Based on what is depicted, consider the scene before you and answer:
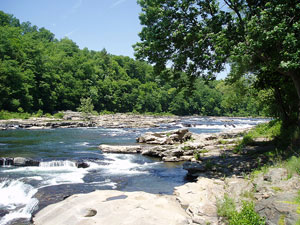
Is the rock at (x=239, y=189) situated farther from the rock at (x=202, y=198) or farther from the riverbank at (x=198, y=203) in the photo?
the rock at (x=202, y=198)

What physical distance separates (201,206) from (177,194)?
2.08 metres

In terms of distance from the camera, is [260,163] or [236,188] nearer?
[236,188]

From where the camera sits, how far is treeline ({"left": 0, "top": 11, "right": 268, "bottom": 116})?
216 feet

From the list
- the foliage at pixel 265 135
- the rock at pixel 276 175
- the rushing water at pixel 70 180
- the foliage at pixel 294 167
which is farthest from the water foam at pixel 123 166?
the foliage at pixel 294 167

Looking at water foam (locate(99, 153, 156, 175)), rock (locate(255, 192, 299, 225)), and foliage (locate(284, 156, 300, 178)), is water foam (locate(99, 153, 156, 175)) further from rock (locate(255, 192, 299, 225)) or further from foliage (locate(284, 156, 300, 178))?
rock (locate(255, 192, 299, 225))

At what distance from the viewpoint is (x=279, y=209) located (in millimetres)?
5438

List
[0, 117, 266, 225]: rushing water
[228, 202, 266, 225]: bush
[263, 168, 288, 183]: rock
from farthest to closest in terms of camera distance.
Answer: [0, 117, 266, 225]: rushing water < [263, 168, 288, 183]: rock < [228, 202, 266, 225]: bush

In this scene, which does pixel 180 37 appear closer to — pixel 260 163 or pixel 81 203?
pixel 260 163

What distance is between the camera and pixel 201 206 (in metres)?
7.46

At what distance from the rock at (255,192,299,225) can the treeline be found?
67.2ft

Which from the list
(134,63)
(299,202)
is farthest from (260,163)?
(134,63)

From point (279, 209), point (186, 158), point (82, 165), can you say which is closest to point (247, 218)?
point (279, 209)

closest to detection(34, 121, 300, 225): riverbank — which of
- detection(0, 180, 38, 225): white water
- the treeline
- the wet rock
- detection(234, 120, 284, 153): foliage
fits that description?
detection(0, 180, 38, 225): white water

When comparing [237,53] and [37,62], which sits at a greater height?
[37,62]
